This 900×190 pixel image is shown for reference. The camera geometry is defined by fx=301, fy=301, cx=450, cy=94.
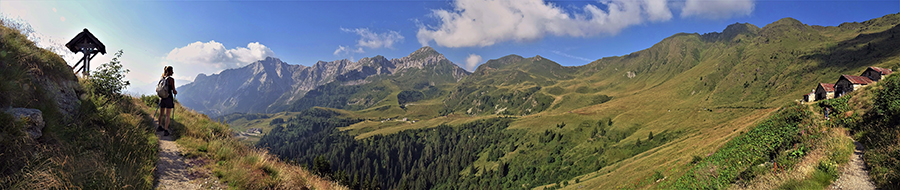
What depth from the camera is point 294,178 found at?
347 inches

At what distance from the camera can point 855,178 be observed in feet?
26.6

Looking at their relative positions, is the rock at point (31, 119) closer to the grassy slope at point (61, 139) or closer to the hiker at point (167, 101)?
the grassy slope at point (61, 139)

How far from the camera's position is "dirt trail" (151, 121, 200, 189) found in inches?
280

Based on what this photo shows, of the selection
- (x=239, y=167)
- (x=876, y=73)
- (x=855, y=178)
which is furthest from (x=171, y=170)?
(x=876, y=73)

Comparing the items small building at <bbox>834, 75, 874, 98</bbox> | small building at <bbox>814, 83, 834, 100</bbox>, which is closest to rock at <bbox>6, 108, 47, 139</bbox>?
small building at <bbox>834, 75, 874, 98</bbox>

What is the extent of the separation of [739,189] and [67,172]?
1898 cm

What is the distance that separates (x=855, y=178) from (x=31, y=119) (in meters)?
20.1

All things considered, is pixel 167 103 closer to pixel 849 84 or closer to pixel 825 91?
pixel 849 84

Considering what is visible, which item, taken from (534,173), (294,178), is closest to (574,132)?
(534,173)

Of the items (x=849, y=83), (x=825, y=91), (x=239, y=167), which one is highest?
(x=849, y=83)

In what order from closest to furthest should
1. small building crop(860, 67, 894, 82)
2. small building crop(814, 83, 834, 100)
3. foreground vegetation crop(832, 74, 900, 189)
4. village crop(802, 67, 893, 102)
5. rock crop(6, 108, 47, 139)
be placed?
rock crop(6, 108, 47, 139)
foreground vegetation crop(832, 74, 900, 189)
village crop(802, 67, 893, 102)
small building crop(860, 67, 894, 82)
small building crop(814, 83, 834, 100)

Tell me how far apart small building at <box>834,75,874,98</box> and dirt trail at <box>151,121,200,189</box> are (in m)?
62.5

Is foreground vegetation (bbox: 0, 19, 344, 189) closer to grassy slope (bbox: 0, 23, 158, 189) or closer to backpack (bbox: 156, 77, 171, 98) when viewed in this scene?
grassy slope (bbox: 0, 23, 158, 189)

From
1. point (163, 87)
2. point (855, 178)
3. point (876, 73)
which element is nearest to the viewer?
point (855, 178)
